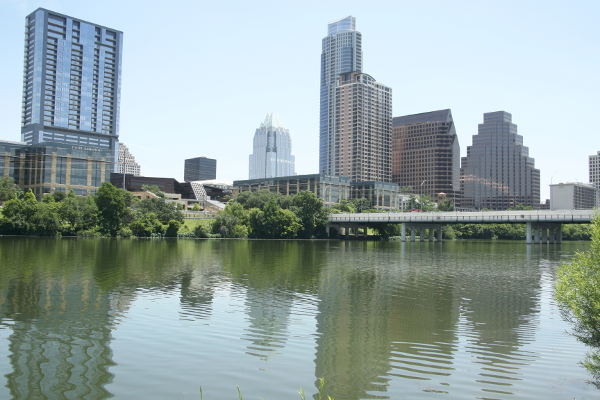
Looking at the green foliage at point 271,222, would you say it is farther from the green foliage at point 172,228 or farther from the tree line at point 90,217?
the tree line at point 90,217

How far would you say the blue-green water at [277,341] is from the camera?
14.3 m

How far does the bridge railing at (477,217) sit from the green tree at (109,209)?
63.5m

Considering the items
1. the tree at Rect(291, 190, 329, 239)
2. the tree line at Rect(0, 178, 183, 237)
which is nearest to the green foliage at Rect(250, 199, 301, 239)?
the tree at Rect(291, 190, 329, 239)

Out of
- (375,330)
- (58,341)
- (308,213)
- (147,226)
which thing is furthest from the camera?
(308,213)

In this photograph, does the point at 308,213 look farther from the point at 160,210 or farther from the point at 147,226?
the point at 147,226

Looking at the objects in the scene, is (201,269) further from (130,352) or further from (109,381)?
(109,381)

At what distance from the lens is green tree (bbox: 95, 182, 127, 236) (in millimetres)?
123500

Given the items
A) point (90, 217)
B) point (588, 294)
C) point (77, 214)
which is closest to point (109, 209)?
point (90, 217)

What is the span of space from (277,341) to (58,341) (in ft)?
26.8

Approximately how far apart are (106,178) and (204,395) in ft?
642

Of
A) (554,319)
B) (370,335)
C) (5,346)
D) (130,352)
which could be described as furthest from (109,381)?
(554,319)

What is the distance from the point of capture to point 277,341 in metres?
19.3

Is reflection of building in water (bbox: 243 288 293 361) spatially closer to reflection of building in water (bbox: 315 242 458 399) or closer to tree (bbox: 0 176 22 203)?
reflection of building in water (bbox: 315 242 458 399)

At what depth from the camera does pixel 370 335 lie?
20.4 m
